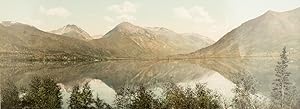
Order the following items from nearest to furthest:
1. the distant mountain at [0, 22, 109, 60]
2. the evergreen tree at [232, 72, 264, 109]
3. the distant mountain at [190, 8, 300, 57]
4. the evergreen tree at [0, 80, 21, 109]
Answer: the distant mountain at [190, 8, 300, 57] → the evergreen tree at [232, 72, 264, 109] → the distant mountain at [0, 22, 109, 60] → the evergreen tree at [0, 80, 21, 109]

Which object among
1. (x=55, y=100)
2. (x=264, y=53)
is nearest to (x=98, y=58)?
(x=55, y=100)

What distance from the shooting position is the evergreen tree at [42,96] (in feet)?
16.0

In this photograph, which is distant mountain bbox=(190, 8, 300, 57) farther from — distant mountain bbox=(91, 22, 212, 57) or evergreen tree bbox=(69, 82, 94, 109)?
evergreen tree bbox=(69, 82, 94, 109)

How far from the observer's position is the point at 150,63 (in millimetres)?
4812

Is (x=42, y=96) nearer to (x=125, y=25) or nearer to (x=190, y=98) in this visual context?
(x=125, y=25)

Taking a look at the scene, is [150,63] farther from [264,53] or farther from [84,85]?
[264,53]

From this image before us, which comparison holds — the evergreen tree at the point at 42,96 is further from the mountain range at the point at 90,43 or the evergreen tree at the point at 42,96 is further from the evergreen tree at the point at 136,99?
the evergreen tree at the point at 136,99

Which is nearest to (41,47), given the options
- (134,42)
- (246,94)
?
(134,42)

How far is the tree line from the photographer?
4.68 meters

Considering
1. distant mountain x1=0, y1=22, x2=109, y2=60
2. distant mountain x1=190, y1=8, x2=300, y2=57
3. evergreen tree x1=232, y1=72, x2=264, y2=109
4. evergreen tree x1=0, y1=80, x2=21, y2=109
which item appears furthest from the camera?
evergreen tree x1=0, y1=80, x2=21, y2=109

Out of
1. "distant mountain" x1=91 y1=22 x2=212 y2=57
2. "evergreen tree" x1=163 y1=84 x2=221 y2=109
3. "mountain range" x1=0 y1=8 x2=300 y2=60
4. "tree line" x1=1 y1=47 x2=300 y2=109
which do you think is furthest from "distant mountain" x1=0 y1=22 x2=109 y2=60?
"evergreen tree" x1=163 y1=84 x2=221 y2=109

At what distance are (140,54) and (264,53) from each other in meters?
1.11

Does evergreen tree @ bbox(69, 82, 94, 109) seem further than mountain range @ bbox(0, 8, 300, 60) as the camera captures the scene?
Yes

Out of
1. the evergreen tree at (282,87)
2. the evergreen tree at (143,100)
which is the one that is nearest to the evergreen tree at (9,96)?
the evergreen tree at (143,100)
